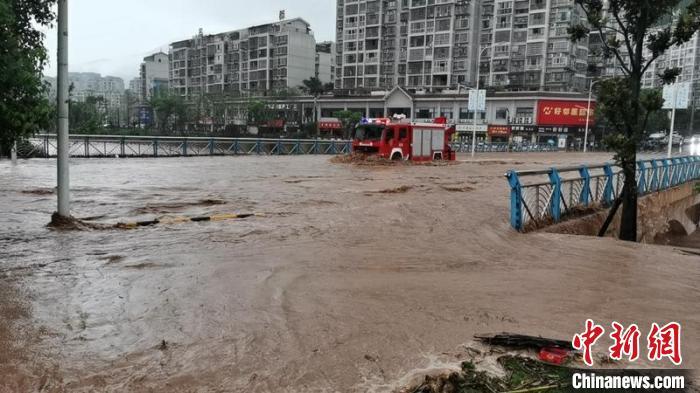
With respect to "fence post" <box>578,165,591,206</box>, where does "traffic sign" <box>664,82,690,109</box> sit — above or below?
above

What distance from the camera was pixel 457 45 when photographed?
260 feet

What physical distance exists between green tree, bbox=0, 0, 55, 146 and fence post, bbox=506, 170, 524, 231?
7716mm

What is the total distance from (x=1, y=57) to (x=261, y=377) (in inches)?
190

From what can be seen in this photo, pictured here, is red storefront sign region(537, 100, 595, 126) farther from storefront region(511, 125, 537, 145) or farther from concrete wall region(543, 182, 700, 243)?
concrete wall region(543, 182, 700, 243)

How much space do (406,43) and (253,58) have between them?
27.0m

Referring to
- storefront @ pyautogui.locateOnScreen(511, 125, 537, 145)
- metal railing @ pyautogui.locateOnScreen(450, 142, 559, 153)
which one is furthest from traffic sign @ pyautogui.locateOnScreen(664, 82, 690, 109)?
storefront @ pyautogui.locateOnScreen(511, 125, 537, 145)

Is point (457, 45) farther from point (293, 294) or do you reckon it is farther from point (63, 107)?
point (293, 294)

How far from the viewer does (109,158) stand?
28516mm

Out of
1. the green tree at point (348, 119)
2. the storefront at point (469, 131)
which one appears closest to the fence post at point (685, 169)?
the storefront at point (469, 131)

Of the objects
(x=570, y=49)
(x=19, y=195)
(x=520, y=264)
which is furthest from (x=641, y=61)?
(x=570, y=49)

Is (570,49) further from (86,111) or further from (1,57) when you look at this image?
(1,57)

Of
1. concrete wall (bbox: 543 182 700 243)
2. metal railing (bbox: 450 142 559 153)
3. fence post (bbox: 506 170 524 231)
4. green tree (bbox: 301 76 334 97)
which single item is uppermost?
green tree (bbox: 301 76 334 97)

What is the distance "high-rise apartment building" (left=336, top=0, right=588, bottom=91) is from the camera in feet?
234

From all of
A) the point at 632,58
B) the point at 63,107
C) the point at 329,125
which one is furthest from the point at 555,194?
the point at 329,125
